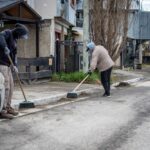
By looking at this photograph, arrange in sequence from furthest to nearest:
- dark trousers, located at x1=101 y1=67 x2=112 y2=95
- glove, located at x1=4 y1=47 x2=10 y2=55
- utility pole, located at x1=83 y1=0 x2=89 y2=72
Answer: utility pole, located at x1=83 y1=0 x2=89 y2=72 < dark trousers, located at x1=101 y1=67 x2=112 y2=95 < glove, located at x1=4 y1=47 x2=10 y2=55

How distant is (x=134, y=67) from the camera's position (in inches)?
1688

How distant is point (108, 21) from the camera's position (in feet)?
79.7

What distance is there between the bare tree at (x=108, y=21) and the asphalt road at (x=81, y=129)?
11.4 metres

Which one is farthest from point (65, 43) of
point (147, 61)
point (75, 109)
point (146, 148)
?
point (147, 61)

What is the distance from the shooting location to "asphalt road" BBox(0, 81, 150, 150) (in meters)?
7.96

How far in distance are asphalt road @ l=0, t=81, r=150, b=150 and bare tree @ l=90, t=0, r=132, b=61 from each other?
11401mm

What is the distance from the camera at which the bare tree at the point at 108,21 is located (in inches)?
941

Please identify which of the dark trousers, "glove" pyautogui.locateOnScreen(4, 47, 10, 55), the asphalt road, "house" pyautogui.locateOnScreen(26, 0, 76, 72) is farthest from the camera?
"house" pyautogui.locateOnScreen(26, 0, 76, 72)

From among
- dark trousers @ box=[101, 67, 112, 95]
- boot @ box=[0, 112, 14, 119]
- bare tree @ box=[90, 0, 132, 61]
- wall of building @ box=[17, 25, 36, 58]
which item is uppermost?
bare tree @ box=[90, 0, 132, 61]

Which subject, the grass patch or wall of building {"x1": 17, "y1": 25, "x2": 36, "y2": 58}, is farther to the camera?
wall of building {"x1": 17, "y1": 25, "x2": 36, "y2": 58}

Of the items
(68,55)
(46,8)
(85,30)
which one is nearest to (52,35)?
(46,8)

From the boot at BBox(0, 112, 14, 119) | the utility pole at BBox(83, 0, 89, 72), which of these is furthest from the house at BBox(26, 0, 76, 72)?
the boot at BBox(0, 112, 14, 119)

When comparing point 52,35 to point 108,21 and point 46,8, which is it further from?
point 108,21

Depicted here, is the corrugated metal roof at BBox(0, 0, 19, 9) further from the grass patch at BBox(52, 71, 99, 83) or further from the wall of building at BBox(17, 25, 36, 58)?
the wall of building at BBox(17, 25, 36, 58)
